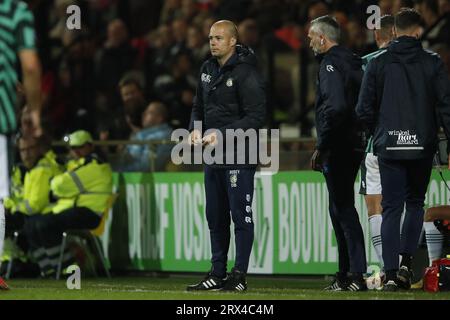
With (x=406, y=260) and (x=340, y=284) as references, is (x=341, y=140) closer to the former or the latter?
(x=406, y=260)

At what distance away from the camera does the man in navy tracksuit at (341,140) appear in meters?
10.9

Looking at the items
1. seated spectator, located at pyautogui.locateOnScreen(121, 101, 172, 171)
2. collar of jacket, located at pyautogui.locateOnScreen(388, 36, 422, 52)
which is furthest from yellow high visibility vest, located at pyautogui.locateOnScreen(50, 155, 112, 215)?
collar of jacket, located at pyautogui.locateOnScreen(388, 36, 422, 52)

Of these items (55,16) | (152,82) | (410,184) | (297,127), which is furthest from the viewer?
(55,16)

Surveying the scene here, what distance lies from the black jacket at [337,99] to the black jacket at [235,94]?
0.51m

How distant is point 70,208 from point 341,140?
4.37 meters

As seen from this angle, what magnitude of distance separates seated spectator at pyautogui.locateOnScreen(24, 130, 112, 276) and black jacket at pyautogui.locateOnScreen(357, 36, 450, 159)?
457 centimetres

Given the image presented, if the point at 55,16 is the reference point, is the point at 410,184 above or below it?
below

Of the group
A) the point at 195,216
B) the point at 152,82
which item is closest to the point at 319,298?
the point at 195,216

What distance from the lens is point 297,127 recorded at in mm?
16781

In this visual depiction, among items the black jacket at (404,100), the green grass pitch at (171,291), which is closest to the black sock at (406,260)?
the green grass pitch at (171,291)

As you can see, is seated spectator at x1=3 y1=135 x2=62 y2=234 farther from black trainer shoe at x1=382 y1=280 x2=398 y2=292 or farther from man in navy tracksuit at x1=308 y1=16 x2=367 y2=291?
black trainer shoe at x1=382 y1=280 x2=398 y2=292

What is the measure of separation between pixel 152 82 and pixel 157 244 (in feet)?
14.3

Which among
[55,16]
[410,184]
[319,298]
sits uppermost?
[55,16]
